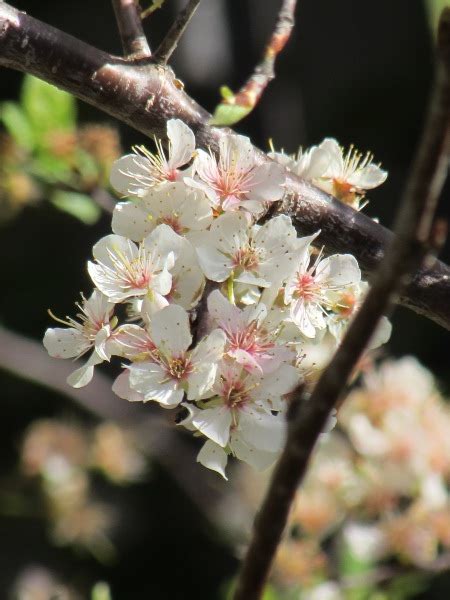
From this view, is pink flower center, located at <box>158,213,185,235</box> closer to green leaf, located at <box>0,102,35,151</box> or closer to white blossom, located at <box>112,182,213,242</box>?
white blossom, located at <box>112,182,213,242</box>

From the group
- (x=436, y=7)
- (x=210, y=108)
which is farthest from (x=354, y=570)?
(x=210, y=108)

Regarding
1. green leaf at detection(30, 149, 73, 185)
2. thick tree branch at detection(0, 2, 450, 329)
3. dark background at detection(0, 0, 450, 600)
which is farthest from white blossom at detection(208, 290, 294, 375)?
dark background at detection(0, 0, 450, 600)

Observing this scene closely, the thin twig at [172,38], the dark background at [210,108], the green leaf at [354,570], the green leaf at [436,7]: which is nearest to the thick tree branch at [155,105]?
the thin twig at [172,38]

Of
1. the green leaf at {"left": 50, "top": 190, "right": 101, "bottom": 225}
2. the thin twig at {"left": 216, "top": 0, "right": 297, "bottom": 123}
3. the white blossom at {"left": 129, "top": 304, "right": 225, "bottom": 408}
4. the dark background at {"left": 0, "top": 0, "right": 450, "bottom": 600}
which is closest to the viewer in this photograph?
the white blossom at {"left": 129, "top": 304, "right": 225, "bottom": 408}

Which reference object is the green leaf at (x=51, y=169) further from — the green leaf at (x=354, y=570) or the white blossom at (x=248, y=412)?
the white blossom at (x=248, y=412)

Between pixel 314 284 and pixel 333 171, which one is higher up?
pixel 333 171

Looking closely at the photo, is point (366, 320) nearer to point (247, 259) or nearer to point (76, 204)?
point (247, 259)

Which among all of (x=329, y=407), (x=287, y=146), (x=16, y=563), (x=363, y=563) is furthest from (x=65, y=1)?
(x=329, y=407)
